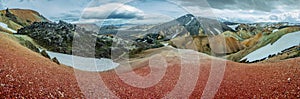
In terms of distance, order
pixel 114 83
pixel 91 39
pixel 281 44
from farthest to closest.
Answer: pixel 91 39 → pixel 281 44 → pixel 114 83

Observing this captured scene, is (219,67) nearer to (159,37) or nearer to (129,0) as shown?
(129,0)

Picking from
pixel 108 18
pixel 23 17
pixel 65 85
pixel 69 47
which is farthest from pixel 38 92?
pixel 23 17

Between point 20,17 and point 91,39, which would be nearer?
point 20,17

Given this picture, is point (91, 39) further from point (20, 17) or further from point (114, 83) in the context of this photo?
point (114, 83)

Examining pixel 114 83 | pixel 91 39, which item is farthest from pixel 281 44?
pixel 91 39

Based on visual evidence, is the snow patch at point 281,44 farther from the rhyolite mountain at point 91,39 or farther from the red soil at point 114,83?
the red soil at point 114,83

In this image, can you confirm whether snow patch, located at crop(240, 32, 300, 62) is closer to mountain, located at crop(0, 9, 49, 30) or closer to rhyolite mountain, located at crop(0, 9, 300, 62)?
rhyolite mountain, located at crop(0, 9, 300, 62)

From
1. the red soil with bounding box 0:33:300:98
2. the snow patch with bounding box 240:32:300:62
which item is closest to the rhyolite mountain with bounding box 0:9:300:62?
the snow patch with bounding box 240:32:300:62

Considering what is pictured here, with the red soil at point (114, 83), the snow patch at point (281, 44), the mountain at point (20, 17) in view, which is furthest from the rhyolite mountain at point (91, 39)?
the red soil at point (114, 83)

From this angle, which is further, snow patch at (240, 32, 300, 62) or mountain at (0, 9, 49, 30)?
mountain at (0, 9, 49, 30)
